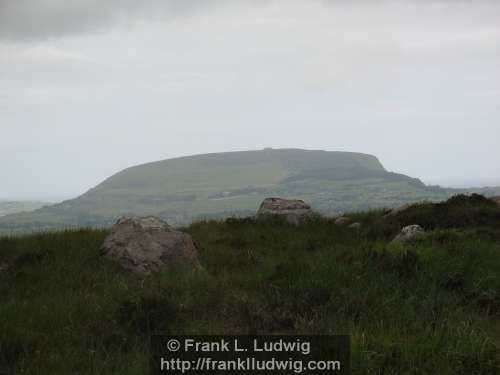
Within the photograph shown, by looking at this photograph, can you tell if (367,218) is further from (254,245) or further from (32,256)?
(32,256)

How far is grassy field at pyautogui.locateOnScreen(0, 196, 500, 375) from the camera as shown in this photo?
5363 millimetres

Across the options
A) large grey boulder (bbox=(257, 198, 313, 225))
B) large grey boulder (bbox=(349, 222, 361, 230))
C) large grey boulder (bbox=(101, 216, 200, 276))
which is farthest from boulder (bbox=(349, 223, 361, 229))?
large grey boulder (bbox=(101, 216, 200, 276))

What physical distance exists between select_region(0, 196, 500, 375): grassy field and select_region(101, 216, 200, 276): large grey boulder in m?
0.34

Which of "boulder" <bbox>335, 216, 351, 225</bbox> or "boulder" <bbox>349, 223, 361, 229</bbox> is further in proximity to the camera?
"boulder" <bbox>335, 216, 351, 225</bbox>

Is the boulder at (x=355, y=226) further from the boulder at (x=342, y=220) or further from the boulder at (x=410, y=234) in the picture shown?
the boulder at (x=410, y=234)

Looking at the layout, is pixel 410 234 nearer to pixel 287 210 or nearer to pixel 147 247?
pixel 147 247

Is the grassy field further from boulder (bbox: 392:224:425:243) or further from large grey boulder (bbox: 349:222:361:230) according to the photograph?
large grey boulder (bbox: 349:222:361:230)

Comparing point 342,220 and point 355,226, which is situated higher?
point 342,220

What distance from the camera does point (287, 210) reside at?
16.6m

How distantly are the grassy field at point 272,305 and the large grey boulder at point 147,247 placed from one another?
343 millimetres

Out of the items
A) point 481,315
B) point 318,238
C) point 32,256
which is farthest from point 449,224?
point 32,256

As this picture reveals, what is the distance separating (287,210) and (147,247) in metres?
7.44

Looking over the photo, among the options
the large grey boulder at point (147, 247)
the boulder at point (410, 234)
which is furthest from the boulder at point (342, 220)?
the large grey boulder at point (147, 247)

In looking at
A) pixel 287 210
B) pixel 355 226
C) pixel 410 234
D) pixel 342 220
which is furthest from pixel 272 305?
pixel 287 210
